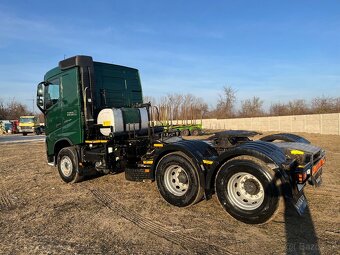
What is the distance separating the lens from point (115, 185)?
791 cm

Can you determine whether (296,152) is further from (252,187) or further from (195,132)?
(195,132)

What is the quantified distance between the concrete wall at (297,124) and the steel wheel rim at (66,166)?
27.7 metres

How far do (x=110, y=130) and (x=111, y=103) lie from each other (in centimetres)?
117

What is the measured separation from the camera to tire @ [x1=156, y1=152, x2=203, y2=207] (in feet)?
18.3

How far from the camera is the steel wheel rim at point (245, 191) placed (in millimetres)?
4875

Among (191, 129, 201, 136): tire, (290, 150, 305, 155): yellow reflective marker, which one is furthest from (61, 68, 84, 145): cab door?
(191, 129, 201, 136): tire

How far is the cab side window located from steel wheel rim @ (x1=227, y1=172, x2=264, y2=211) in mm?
5731

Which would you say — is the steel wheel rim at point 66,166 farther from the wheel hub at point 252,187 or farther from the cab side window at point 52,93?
the wheel hub at point 252,187

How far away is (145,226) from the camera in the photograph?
16.2 feet

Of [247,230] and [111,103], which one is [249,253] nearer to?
[247,230]

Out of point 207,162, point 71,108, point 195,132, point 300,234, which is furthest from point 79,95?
point 195,132

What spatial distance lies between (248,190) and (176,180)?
152cm

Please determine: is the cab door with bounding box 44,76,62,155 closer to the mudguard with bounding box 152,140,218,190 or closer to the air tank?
the air tank

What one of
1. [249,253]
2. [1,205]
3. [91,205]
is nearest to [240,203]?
[249,253]
